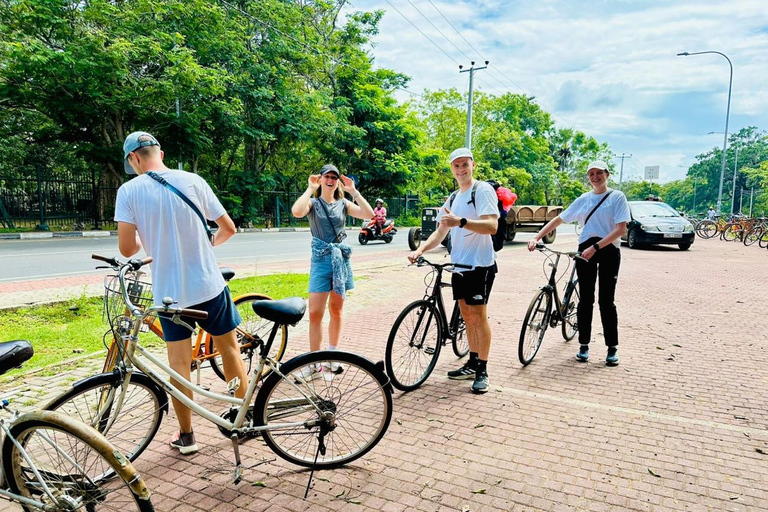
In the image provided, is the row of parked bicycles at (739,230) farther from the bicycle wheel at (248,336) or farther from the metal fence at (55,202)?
the metal fence at (55,202)

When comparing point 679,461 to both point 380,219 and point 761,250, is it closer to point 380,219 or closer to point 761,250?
point 380,219

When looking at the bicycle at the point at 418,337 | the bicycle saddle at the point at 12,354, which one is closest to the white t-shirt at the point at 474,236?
the bicycle at the point at 418,337

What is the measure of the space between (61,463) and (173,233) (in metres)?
1.27

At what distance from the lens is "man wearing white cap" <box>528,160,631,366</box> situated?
4.95 m

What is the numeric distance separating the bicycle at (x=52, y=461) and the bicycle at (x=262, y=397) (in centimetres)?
24

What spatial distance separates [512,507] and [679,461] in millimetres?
1278

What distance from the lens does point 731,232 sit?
72.9ft

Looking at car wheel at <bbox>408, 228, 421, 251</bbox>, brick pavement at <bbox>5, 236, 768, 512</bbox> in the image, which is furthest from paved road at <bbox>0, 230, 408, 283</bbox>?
brick pavement at <bbox>5, 236, 768, 512</bbox>

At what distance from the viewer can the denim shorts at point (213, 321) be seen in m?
3.03

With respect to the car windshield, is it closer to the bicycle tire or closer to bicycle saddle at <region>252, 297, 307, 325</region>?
the bicycle tire

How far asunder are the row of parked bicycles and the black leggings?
17572 millimetres

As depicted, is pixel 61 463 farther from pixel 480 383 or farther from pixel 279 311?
pixel 480 383

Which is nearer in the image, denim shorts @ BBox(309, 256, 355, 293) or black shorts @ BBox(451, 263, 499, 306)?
black shorts @ BBox(451, 263, 499, 306)

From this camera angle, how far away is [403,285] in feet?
31.0
